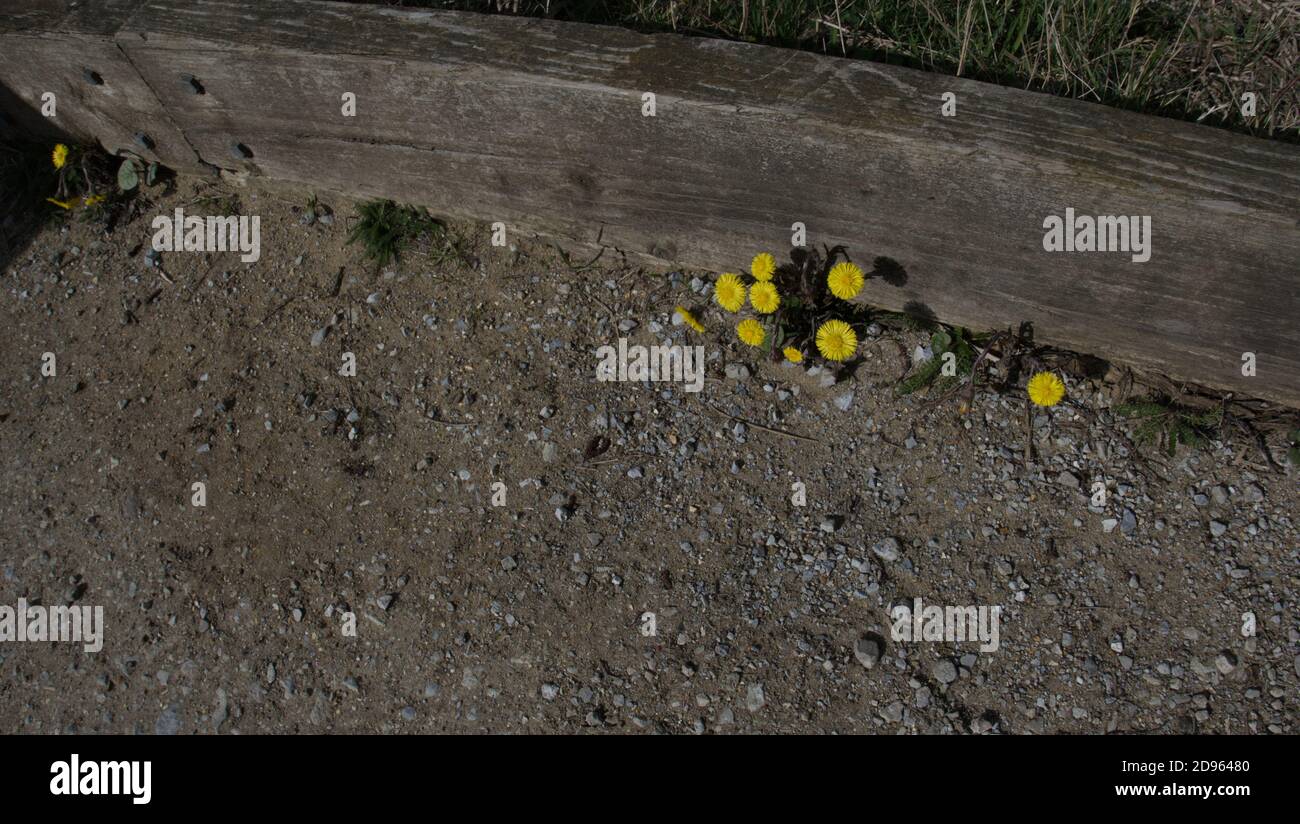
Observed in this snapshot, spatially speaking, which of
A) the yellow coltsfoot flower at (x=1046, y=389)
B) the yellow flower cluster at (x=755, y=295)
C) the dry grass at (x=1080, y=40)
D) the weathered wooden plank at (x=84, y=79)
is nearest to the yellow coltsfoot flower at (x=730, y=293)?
the yellow flower cluster at (x=755, y=295)

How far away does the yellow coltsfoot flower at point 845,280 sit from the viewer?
3.11 meters

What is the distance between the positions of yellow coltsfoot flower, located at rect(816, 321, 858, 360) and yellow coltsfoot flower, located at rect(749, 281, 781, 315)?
0.20 meters

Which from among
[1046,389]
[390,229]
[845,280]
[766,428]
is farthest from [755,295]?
[390,229]

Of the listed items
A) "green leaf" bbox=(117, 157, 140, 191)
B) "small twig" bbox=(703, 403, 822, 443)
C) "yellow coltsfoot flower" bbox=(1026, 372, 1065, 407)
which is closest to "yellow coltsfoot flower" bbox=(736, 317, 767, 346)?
"small twig" bbox=(703, 403, 822, 443)

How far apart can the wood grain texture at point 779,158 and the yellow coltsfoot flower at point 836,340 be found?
23cm

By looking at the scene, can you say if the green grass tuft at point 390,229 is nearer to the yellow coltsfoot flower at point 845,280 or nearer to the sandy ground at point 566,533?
the sandy ground at point 566,533

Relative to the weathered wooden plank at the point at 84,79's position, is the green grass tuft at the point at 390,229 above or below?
below

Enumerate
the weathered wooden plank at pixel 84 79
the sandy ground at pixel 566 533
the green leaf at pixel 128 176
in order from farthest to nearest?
the green leaf at pixel 128 176 → the weathered wooden plank at pixel 84 79 → the sandy ground at pixel 566 533

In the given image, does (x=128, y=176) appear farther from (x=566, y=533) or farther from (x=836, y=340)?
(x=836, y=340)

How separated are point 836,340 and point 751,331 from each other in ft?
1.01

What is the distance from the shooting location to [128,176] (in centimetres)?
398

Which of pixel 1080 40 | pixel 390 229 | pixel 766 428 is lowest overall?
pixel 766 428
